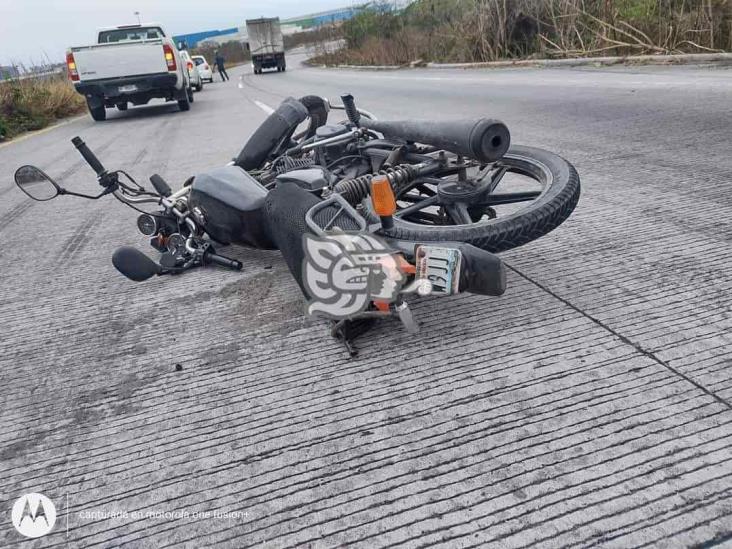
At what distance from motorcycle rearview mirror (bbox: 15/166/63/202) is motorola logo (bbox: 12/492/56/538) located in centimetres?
199

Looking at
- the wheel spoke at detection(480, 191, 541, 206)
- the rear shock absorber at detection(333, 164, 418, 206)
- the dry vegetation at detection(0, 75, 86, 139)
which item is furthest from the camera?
the dry vegetation at detection(0, 75, 86, 139)

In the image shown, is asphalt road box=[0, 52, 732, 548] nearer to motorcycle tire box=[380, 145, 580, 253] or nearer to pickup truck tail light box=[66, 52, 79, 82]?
motorcycle tire box=[380, 145, 580, 253]

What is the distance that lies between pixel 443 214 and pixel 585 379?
1156 mm

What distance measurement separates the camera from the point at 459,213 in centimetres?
268

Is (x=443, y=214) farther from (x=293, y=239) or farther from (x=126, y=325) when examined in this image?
(x=126, y=325)

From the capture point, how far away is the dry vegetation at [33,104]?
14141mm

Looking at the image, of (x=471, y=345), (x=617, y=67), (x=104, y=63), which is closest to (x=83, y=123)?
(x=104, y=63)

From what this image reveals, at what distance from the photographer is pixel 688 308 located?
2.25 m

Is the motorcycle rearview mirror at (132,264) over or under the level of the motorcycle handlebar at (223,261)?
over

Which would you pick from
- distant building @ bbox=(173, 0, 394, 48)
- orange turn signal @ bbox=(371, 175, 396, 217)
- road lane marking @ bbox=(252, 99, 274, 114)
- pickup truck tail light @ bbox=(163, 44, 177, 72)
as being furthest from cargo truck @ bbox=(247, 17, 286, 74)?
orange turn signal @ bbox=(371, 175, 396, 217)

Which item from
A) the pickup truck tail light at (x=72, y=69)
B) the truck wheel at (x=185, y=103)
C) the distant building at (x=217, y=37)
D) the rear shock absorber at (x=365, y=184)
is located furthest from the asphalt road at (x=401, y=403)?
the distant building at (x=217, y=37)

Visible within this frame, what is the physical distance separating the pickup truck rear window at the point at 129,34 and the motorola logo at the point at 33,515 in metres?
15.3

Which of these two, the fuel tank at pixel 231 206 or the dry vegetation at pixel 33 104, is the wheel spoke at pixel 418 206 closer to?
the fuel tank at pixel 231 206

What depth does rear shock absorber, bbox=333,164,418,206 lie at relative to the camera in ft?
8.71
